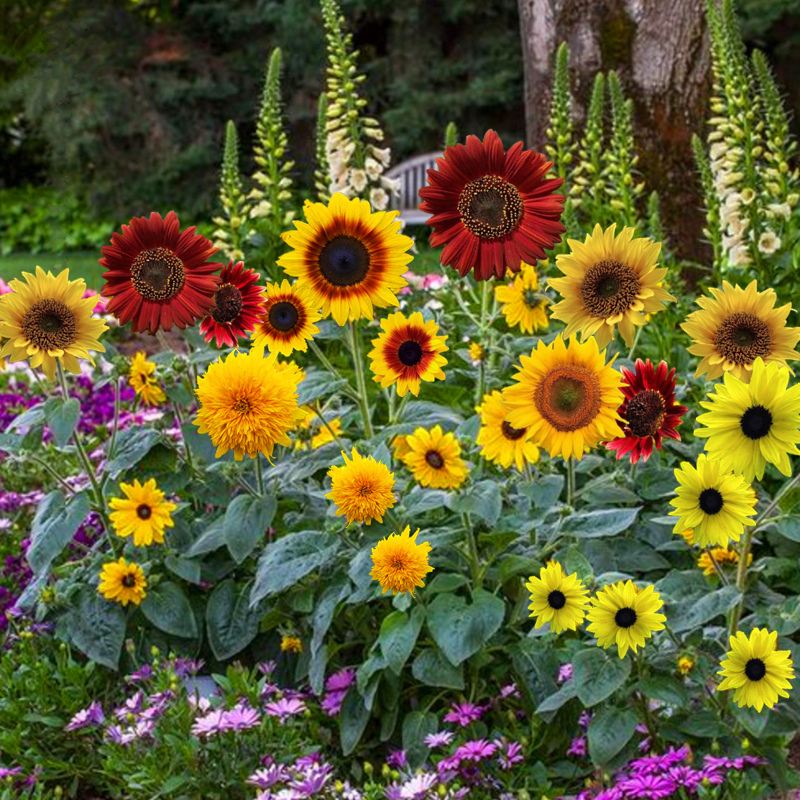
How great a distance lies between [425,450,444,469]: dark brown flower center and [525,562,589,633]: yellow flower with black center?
411mm

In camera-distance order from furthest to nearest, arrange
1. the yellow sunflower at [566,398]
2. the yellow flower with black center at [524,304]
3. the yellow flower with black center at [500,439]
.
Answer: the yellow flower with black center at [524,304], the yellow flower with black center at [500,439], the yellow sunflower at [566,398]

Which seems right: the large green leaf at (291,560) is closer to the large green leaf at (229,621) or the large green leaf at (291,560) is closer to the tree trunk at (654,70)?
the large green leaf at (229,621)

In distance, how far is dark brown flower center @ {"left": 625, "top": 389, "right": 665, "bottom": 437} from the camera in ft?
7.55

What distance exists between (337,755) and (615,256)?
150 centimetres

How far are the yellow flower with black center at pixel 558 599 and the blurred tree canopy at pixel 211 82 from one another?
11.4 meters

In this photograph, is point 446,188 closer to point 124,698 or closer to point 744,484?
point 744,484

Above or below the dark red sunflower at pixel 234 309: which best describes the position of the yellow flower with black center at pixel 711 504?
below

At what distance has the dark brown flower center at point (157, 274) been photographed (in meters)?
2.47

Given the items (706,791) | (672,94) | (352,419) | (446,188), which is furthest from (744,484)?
(672,94)

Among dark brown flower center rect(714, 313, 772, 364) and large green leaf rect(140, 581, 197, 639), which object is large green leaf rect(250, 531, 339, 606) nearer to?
large green leaf rect(140, 581, 197, 639)

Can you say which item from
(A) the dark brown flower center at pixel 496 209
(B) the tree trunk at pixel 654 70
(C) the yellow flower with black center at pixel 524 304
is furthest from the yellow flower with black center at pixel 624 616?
(B) the tree trunk at pixel 654 70

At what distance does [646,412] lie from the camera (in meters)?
2.30

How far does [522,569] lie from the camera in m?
2.82

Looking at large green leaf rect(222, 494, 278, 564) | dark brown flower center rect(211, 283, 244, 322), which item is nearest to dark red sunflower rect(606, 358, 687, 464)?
dark brown flower center rect(211, 283, 244, 322)
